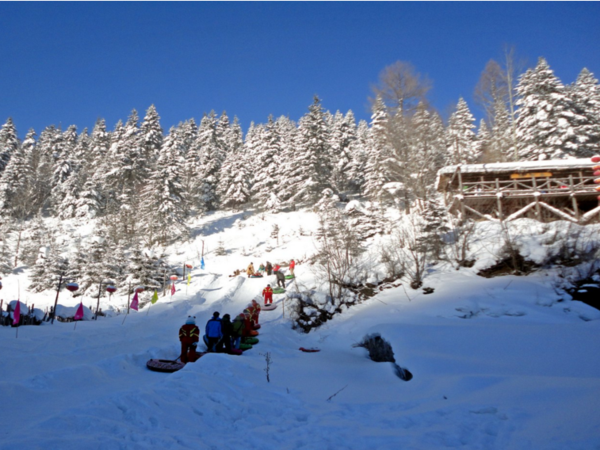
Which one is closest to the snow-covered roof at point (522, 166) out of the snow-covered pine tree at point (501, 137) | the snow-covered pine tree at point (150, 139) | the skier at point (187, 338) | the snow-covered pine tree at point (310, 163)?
the snow-covered pine tree at point (501, 137)

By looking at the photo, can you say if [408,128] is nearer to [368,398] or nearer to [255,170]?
[368,398]

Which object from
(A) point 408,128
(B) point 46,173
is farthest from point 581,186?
(B) point 46,173

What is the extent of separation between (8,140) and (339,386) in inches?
2576

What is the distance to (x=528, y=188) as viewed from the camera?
66.4 feet

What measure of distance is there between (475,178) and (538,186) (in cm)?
334

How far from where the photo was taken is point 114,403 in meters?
4.07

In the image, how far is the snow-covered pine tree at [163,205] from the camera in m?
34.3

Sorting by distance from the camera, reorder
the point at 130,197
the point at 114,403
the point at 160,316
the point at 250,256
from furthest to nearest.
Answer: the point at 130,197 → the point at 250,256 → the point at 160,316 → the point at 114,403

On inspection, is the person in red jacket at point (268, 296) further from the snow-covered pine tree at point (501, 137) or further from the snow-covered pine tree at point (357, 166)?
the snow-covered pine tree at point (357, 166)

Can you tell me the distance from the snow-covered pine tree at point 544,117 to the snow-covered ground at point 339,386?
15.9m

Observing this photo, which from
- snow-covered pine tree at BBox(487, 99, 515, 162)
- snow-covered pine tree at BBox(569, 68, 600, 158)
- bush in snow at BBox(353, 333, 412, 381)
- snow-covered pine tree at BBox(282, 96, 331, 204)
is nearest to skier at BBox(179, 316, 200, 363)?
bush in snow at BBox(353, 333, 412, 381)

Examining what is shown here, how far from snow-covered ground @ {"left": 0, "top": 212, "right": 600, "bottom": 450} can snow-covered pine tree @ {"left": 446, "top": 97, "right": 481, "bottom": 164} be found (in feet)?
78.0

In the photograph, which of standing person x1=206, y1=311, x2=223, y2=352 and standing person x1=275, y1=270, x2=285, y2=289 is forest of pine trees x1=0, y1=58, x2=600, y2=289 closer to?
standing person x1=275, y1=270, x2=285, y2=289

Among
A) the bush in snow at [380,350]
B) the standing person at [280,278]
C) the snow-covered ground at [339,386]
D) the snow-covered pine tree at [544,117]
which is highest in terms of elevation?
the snow-covered pine tree at [544,117]
